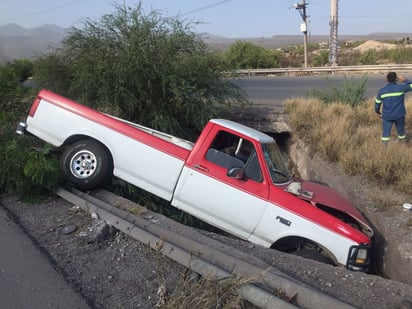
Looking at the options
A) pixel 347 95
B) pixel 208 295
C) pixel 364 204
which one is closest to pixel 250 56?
pixel 347 95

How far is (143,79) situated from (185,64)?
1.15 meters

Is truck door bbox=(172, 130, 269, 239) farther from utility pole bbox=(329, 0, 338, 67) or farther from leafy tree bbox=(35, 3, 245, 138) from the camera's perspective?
utility pole bbox=(329, 0, 338, 67)

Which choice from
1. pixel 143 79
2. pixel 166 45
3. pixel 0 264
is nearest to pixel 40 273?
pixel 0 264

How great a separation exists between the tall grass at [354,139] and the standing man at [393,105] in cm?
28

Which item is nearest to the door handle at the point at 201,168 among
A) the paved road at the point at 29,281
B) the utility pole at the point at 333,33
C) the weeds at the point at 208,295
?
the paved road at the point at 29,281

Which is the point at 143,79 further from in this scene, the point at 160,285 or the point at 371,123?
the point at 160,285

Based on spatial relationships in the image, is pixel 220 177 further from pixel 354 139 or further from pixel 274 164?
pixel 354 139

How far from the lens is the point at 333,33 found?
1550 inches

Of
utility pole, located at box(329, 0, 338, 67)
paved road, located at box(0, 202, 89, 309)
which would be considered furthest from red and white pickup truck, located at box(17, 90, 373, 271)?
utility pole, located at box(329, 0, 338, 67)

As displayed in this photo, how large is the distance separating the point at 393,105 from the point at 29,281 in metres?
8.78

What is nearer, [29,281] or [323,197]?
[29,281]

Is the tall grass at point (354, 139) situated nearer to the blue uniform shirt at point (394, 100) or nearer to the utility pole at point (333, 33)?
the blue uniform shirt at point (394, 100)

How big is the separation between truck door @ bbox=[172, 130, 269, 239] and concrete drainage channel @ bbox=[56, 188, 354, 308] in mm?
765

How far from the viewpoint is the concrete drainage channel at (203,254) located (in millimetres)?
4035
